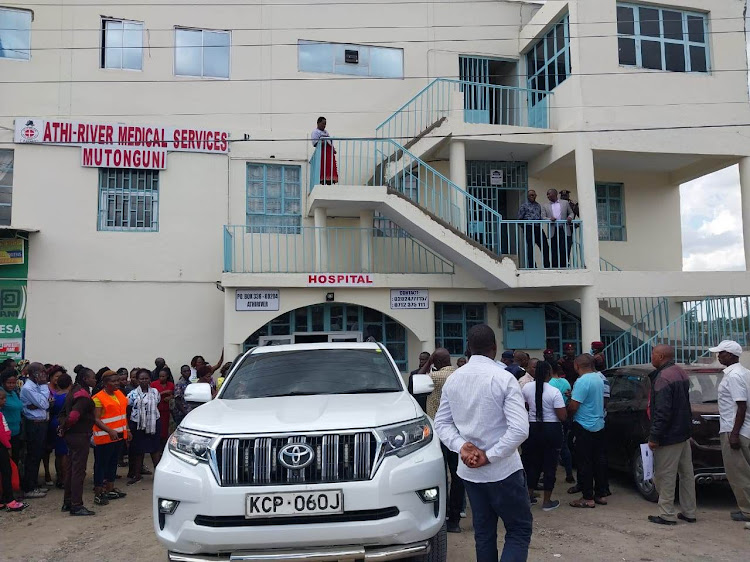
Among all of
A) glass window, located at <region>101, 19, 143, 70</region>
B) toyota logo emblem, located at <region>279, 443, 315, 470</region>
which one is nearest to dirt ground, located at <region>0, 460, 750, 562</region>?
toyota logo emblem, located at <region>279, 443, 315, 470</region>

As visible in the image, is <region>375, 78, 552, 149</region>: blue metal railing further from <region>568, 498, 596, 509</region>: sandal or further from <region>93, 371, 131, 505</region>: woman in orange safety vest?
<region>568, 498, 596, 509</region>: sandal

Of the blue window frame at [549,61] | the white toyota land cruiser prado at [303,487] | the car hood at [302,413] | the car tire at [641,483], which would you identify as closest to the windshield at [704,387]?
the car tire at [641,483]

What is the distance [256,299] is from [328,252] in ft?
6.11

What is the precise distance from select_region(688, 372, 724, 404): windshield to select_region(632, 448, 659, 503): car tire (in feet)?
2.86

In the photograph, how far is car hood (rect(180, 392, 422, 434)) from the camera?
164 inches

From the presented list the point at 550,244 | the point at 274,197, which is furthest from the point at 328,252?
the point at 550,244

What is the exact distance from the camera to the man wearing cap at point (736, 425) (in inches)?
239

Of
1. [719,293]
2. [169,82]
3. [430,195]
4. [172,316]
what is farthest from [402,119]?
[719,293]

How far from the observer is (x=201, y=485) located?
13.1ft

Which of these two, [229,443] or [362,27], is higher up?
[362,27]

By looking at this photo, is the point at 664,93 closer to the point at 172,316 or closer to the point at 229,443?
the point at 172,316

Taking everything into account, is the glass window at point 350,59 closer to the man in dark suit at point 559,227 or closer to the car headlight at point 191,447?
the man in dark suit at point 559,227

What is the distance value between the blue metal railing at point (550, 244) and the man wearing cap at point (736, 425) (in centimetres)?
596

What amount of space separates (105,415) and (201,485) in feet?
12.7
